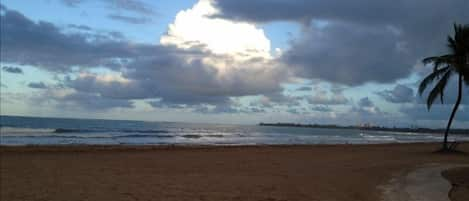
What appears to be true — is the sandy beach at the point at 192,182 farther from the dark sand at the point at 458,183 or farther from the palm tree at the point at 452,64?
the palm tree at the point at 452,64

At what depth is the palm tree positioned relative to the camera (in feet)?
73.5

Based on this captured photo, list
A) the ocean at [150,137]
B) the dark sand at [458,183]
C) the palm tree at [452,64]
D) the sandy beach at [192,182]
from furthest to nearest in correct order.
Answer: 1. the ocean at [150,137]
2. the palm tree at [452,64]
3. the sandy beach at [192,182]
4. the dark sand at [458,183]

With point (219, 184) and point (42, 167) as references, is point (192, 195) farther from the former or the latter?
point (42, 167)

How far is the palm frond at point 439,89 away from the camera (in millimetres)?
23156

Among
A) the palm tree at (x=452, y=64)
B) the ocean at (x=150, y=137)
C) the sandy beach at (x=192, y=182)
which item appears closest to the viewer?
the sandy beach at (x=192, y=182)

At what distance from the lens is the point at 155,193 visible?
33.0 ft

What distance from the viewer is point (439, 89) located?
76.5 ft

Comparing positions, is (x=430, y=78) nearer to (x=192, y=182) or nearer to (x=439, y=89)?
(x=439, y=89)

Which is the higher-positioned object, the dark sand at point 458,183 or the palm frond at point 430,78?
the palm frond at point 430,78

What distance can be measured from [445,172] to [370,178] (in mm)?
2827

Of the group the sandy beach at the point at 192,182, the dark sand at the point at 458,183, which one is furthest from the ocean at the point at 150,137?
the dark sand at the point at 458,183

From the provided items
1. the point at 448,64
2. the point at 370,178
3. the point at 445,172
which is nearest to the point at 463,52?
the point at 448,64

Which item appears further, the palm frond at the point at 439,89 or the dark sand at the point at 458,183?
the palm frond at the point at 439,89

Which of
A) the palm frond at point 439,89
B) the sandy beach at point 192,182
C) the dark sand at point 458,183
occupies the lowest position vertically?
the sandy beach at point 192,182
